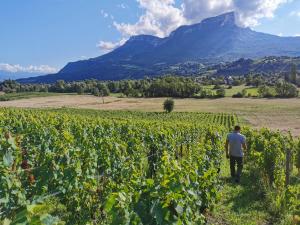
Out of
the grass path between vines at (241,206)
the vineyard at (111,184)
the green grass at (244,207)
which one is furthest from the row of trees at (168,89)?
the vineyard at (111,184)

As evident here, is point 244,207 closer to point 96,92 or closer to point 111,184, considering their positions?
point 111,184

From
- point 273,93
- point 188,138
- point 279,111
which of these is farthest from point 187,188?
point 273,93

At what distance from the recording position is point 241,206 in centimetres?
1163

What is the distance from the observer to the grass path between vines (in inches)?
409

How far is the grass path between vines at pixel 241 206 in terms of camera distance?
1039 cm

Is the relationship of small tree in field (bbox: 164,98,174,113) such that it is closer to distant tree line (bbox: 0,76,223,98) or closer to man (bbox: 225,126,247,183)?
distant tree line (bbox: 0,76,223,98)

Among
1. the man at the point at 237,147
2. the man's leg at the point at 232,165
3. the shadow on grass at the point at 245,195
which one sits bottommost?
the shadow on grass at the point at 245,195

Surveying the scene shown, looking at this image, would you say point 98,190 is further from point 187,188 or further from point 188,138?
point 188,138

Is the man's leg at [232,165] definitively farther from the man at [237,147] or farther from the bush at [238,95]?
the bush at [238,95]

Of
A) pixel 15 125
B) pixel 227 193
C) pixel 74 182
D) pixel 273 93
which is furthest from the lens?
pixel 273 93

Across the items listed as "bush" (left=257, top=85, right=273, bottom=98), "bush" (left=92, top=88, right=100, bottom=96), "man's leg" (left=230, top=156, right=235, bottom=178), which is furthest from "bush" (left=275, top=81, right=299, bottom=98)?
"man's leg" (left=230, top=156, right=235, bottom=178)

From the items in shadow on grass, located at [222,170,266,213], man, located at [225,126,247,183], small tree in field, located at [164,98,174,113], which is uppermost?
man, located at [225,126,247,183]

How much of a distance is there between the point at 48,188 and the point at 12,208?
1.83 metres

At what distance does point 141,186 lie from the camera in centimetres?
632
